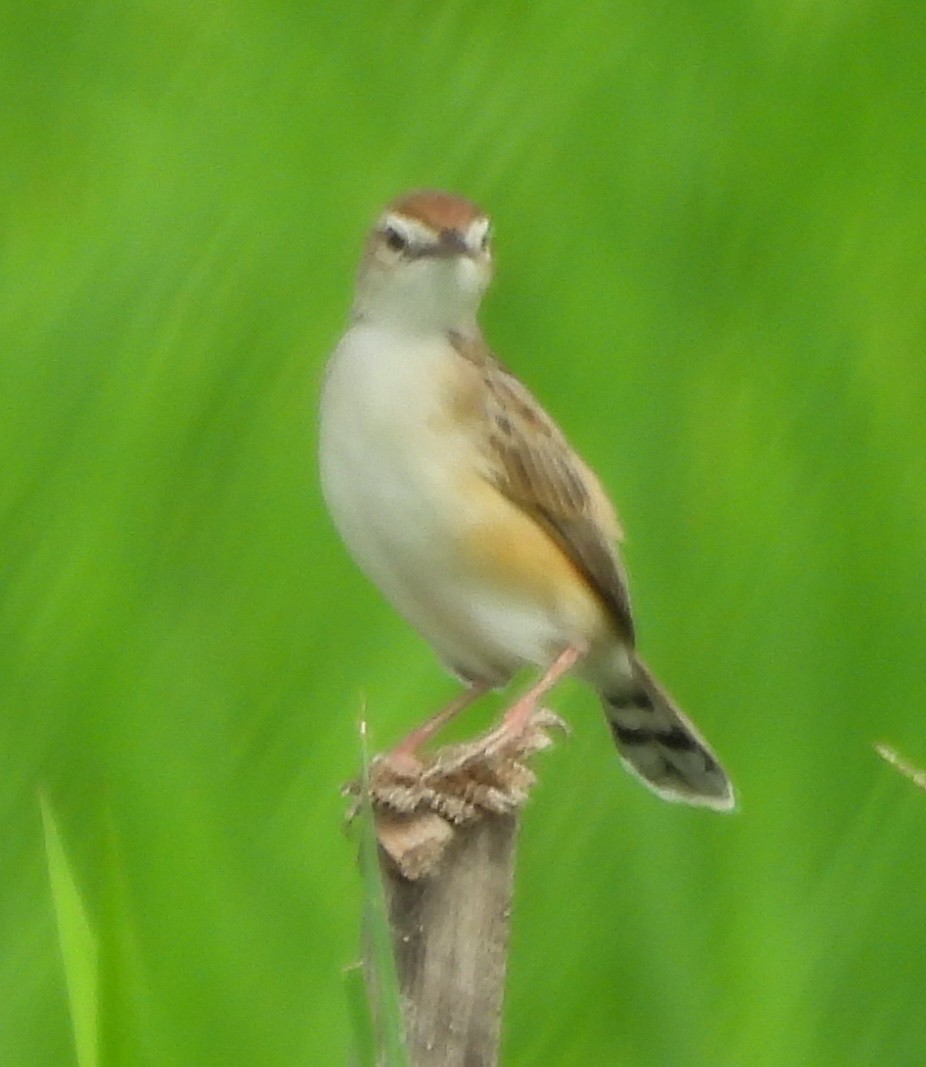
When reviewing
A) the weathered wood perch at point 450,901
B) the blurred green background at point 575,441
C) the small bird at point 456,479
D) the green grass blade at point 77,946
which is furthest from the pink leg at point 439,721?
the green grass blade at point 77,946

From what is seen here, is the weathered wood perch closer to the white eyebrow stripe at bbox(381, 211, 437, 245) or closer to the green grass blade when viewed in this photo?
the green grass blade

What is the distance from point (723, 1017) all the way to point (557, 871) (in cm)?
33

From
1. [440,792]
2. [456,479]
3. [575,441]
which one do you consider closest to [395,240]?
[456,479]

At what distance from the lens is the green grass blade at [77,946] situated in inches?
65.9

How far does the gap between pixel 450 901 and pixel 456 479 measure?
58 cm

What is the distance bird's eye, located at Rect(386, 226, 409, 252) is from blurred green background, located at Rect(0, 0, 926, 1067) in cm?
48

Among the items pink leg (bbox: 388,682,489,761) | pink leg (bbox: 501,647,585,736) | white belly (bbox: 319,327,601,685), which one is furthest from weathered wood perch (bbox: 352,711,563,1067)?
pink leg (bbox: 388,682,489,761)

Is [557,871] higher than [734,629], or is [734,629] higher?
[734,629]

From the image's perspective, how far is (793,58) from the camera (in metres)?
3.29

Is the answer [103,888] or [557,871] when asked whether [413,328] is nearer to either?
[557,871]

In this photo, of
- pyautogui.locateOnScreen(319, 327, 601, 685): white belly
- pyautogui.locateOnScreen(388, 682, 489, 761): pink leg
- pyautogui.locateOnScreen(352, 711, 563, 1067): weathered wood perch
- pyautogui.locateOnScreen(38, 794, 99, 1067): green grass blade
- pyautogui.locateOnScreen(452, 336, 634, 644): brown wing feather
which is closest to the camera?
pyautogui.locateOnScreen(38, 794, 99, 1067): green grass blade

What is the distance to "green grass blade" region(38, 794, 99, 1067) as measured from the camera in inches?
65.9

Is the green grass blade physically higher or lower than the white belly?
lower

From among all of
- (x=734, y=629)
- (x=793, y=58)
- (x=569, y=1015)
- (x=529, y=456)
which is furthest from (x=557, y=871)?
(x=793, y=58)
